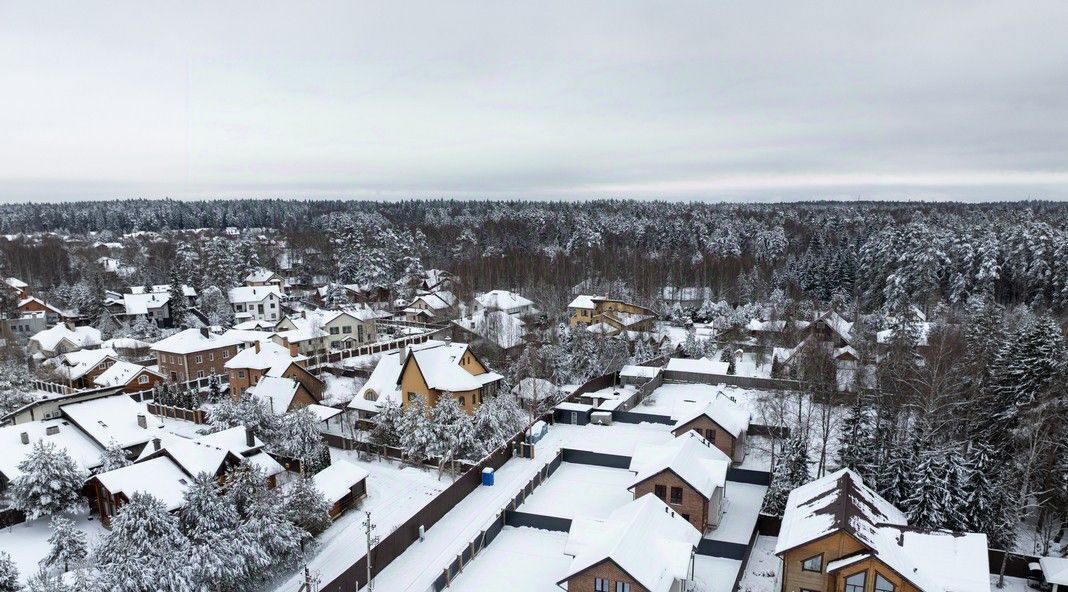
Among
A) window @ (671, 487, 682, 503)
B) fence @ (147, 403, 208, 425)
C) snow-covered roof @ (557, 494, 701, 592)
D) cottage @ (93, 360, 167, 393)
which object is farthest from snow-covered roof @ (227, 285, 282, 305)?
window @ (671, 487, 682, 503)

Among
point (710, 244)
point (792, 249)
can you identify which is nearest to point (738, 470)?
point (710, 244)

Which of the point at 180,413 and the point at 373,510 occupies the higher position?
the point at 373,510

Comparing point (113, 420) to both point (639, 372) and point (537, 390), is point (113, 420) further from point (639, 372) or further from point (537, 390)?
point (639, 372)

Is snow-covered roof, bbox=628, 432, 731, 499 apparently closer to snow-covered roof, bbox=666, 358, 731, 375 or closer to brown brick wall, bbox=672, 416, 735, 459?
brown brick wall, bbox=672, 416, 735, 459

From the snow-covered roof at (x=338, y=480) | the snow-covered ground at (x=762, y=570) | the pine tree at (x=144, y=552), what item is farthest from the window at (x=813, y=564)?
the pine tree at (x=144, y=552)

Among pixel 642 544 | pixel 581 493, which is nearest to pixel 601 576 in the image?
pixel 642 544
